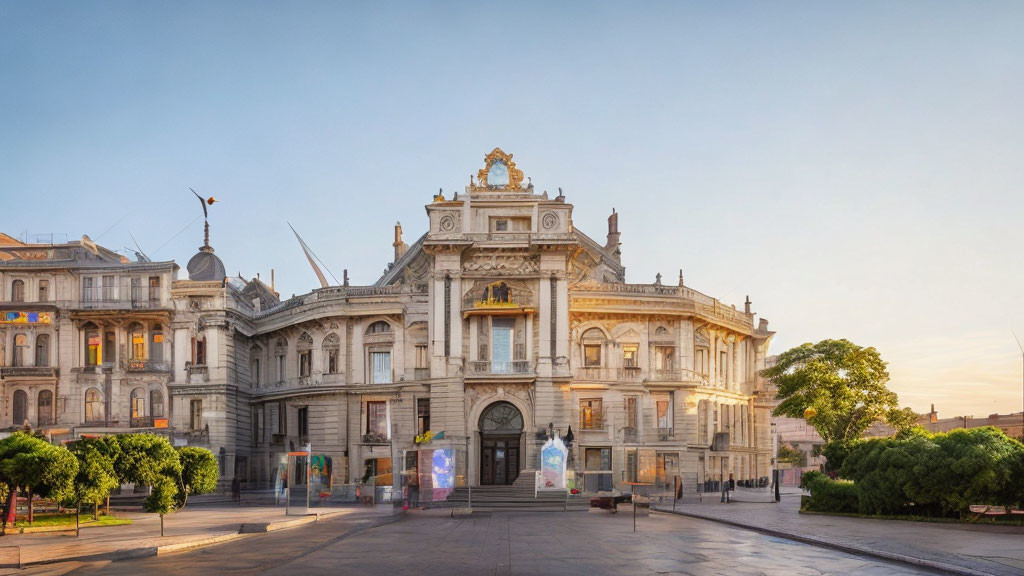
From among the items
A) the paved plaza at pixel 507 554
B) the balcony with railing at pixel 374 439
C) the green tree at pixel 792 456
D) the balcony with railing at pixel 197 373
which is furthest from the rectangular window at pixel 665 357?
the green tree at pixel 792 456

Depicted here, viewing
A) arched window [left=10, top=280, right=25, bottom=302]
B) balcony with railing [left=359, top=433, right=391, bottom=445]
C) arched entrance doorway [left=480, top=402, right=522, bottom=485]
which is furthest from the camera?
arched window [left=10, top=280, right=25, bottom=302]

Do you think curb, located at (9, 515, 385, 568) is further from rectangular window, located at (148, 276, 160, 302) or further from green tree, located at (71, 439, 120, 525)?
rectangular window, located at (148, 276, 160, 302)

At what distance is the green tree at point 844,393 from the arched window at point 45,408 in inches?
1905

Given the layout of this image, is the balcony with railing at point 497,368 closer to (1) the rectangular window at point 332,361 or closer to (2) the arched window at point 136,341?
(1) the rectangular window at point 332,361

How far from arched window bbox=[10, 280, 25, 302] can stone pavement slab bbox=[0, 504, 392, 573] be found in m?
25.2

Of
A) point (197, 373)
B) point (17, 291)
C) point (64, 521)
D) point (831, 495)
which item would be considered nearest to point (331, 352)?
point (197, 373)

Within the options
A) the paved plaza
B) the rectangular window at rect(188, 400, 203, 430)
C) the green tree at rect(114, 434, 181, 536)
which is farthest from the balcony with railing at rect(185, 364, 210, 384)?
the paved plaza

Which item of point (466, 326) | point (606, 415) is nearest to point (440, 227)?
point (466, 326)

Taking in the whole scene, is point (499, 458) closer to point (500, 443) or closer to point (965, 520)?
point (500, 443)

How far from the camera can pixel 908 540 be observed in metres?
26.8

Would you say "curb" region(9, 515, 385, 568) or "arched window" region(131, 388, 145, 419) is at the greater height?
"arched window" region(131, 388, 145, 419)

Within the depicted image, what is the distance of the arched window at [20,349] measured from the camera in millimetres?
60781

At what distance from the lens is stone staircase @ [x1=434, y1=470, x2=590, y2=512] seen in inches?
1866

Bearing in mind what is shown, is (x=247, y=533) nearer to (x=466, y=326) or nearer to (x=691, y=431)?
(x=466, y=326)
